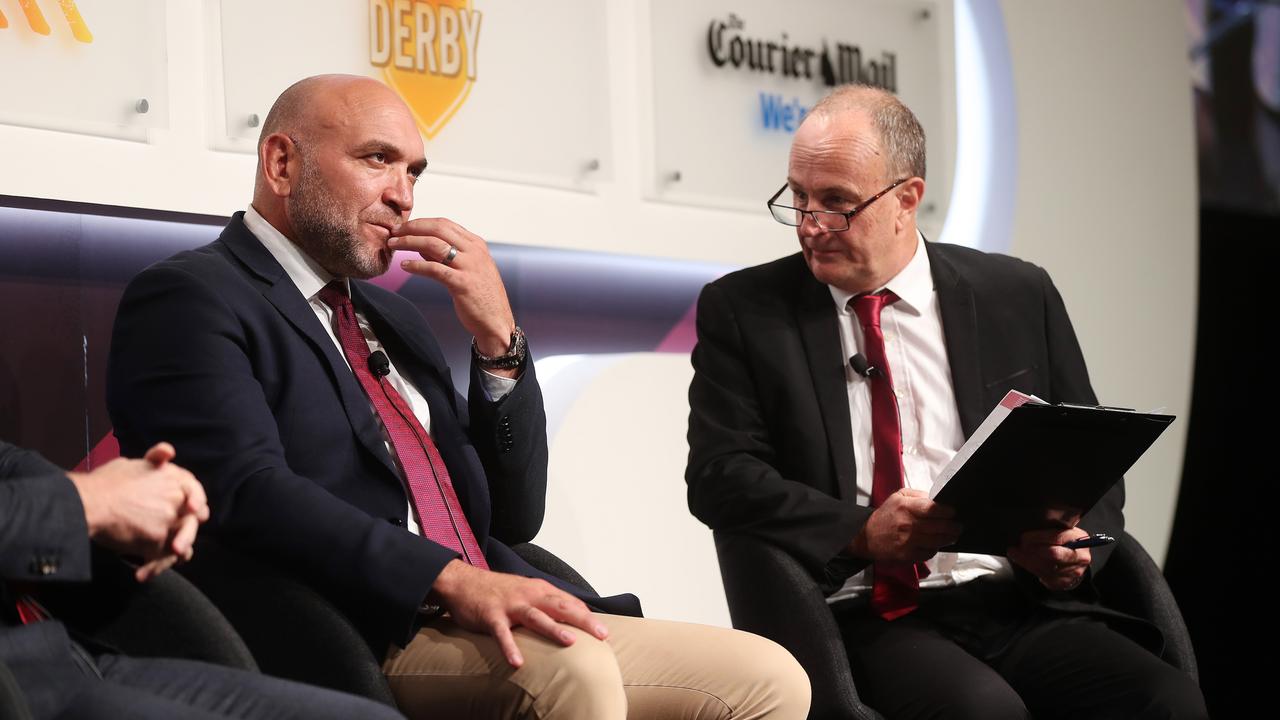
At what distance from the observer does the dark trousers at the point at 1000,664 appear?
2.69 metres

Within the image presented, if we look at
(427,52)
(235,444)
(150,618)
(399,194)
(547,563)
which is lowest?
(547,563)

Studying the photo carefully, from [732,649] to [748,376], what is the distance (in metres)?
0.85

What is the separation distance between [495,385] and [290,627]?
75 cm

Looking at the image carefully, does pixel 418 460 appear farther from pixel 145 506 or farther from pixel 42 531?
pixel 42 531

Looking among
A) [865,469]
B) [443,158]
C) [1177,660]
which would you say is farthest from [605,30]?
[1177,660]

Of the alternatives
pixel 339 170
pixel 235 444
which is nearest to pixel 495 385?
pixel 339 170

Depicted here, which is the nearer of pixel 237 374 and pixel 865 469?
pixel 237 374

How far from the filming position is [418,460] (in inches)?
102

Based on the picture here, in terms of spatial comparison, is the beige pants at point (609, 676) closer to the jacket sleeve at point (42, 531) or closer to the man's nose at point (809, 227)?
the jacket sleeve at point (42, 531)

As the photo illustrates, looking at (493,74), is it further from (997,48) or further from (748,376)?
(997,48)

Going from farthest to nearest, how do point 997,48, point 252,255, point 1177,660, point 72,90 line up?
point 997,48 < point 72,90 < point 1177,660 < point 252,255

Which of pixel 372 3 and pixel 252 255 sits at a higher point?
pixel 372 3

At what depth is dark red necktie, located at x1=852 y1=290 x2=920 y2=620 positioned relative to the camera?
2928 millimetres

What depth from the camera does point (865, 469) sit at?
303 centimetres
